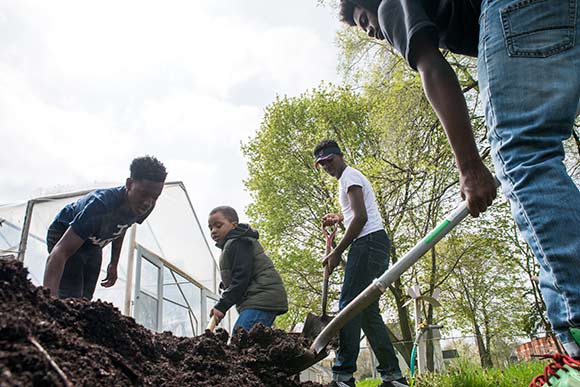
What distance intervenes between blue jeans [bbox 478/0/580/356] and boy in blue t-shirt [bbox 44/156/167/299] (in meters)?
2.50

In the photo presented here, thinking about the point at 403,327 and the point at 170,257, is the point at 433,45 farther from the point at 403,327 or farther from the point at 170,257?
the point at 403,327

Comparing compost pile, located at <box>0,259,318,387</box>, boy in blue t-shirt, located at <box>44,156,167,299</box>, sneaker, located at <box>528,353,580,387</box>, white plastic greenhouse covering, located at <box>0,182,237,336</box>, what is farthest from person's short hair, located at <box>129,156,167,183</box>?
white plastic greenhouse covering, located at <box>0,182,237,336</box>

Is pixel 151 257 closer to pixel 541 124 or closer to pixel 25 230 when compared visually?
pixel 25 230

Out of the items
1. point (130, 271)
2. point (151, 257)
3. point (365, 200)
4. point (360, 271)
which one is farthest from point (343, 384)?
point (151, 257)

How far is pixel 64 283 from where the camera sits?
301 centimetres

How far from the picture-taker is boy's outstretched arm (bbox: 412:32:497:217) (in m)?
1.28

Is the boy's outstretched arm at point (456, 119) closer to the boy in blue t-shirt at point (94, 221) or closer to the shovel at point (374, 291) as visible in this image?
the shovel at point (374, 291)

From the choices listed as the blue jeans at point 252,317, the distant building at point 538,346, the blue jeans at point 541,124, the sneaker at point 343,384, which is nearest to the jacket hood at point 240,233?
the blue jeans at point 252,317

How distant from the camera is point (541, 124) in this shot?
1.05 m

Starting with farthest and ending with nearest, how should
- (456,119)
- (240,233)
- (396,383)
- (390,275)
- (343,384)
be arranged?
(240,233), (396,383), (343,384), (390,275), (456,119)

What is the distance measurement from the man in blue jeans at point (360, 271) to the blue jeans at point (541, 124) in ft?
6.32

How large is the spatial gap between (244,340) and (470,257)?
15689 mm

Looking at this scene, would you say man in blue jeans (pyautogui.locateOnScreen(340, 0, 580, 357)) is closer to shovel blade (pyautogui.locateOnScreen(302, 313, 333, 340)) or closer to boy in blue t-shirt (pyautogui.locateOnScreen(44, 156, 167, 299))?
shovel blade (pyautogui.locateOnScreen(302, 313, 333, 340))

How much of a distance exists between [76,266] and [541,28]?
3.07 metres
